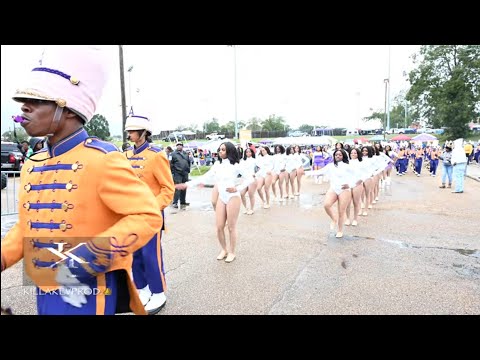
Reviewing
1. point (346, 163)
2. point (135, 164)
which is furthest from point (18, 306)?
point (346, 163)

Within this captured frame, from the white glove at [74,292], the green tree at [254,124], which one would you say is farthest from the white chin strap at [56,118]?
the green tree at [254,124]

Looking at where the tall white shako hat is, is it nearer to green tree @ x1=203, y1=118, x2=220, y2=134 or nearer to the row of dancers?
the row of dancers

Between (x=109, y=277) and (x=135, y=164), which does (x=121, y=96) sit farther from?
(x=109, y=277)

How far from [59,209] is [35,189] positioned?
7.6 inches

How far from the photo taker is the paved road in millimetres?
4020

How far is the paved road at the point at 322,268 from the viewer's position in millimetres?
4020

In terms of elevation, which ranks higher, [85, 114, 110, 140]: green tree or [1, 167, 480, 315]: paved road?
[85, 114, 110, 140]: green tree

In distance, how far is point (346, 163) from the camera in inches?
288

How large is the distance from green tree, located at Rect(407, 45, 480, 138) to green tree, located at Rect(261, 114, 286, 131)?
50.9m

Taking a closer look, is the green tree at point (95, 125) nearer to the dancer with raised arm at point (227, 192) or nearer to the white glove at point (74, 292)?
the white glove at point (74, 292)

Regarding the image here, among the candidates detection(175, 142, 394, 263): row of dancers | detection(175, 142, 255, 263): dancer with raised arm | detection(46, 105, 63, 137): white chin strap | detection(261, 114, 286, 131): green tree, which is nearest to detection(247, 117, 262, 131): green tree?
detection(261, 114, 286, 131): green tree

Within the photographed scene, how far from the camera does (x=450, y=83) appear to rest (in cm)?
4269

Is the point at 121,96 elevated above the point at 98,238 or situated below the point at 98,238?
above

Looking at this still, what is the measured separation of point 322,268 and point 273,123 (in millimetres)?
93292
